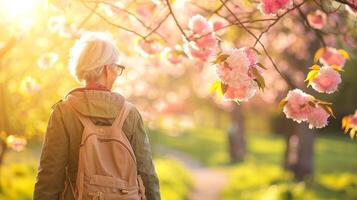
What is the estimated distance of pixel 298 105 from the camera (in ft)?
13.9

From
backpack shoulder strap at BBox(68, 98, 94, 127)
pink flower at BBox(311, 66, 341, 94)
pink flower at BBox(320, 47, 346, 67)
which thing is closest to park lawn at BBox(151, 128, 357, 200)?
pink flower at BBox(320, 47, 346, 67)

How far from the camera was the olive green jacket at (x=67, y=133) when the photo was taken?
12.3 feet

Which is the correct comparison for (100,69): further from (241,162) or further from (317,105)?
(241,162)

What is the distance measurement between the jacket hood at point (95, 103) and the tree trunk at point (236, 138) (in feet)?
75.5

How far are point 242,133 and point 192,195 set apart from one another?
488 inches

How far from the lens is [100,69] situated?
3.88 metres

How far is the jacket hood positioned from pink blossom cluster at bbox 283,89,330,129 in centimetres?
114

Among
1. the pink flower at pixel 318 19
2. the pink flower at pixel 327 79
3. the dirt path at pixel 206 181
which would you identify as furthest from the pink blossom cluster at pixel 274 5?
the dirt path at pixel 206 181

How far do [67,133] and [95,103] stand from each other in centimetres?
24

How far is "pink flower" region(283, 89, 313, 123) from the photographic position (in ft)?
13.8

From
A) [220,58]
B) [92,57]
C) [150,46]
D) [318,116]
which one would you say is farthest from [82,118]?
[150,46]

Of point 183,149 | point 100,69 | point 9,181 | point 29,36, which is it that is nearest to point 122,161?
point 100,69

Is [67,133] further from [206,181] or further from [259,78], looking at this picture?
[206,181]

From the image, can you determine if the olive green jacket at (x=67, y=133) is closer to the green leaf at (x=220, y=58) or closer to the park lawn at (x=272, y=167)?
the green leaf at (x=220, y=58)
